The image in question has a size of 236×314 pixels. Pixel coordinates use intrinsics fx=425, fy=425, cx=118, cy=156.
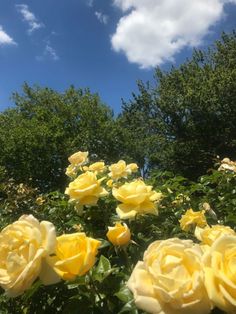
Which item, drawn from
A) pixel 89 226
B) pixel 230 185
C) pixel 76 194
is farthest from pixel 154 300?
pixel 230 185

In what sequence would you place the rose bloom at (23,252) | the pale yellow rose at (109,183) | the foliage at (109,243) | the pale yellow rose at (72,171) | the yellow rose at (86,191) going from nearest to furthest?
1. the rose bloom at (23,252)
2. the foliage at (109,243)
3. the yellow rose at (86,191)
4. the pale yellow rose at (109,183)
5. the pale yellow rose at (72,171)

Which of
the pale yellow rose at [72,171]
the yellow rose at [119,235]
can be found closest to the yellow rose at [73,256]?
the yellow rose at [119,235]

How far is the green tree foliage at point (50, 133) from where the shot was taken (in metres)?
27.2

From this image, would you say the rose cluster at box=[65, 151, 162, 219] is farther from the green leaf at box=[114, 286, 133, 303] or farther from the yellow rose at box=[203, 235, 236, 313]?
the yellow rose at box=[203, 235, 236, 313]

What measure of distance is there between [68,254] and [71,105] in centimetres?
3203

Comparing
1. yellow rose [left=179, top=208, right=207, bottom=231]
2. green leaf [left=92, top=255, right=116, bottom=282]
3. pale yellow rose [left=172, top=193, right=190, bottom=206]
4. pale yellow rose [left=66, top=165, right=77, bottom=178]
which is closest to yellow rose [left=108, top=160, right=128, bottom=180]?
pale yellow rose [left=172, top=193, right=190, bottom=206]

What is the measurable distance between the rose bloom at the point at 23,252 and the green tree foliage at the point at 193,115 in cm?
2260

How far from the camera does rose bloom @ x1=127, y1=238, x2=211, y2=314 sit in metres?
0.84

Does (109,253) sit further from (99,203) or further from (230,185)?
(230,185)

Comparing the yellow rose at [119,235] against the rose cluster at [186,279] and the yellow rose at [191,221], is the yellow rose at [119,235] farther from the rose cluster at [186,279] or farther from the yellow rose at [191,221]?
the yellow rose at [191,221]

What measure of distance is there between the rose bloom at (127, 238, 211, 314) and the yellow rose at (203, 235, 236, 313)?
25 mm

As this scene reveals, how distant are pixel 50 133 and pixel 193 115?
9.45 meters

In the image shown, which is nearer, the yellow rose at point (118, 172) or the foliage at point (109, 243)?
the foliage at point (109, 243)

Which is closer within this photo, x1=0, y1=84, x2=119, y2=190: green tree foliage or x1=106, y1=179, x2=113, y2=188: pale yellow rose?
x1=106, y1=179, x2=113, y2=188: pale yellow rose
